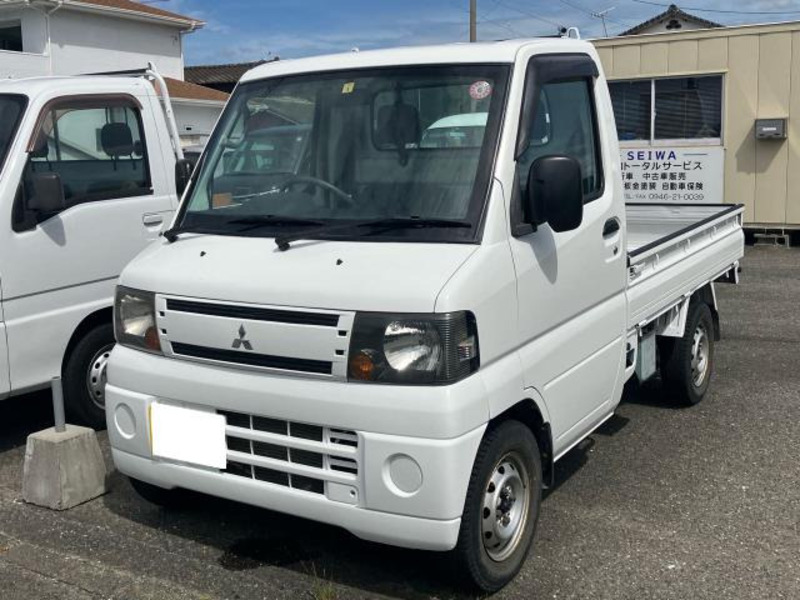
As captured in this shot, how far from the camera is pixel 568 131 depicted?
407cm

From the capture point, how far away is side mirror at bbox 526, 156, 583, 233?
134 inches

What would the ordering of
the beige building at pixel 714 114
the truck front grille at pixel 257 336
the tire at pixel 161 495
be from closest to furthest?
the truck front grille at pixel 257 336, the tire at pixel 161 495, the beige building at pixel 714 114

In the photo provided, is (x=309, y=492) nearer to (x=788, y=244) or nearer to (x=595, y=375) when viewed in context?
(x=595, y=375)

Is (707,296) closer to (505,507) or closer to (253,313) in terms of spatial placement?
(505,507)

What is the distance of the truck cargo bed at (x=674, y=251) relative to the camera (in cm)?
474

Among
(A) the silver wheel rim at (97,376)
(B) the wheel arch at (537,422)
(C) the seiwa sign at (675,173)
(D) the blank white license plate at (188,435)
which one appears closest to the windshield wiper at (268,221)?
(D) the blank white license plate at (188,435)

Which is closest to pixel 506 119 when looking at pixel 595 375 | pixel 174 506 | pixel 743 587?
pixel 595 375

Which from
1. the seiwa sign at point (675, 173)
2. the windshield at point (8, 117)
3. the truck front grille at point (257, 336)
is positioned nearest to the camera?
the truck front grille at point (257, 336)

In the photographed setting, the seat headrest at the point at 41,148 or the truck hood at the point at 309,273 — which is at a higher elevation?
the seat headrest at the point at 41,148

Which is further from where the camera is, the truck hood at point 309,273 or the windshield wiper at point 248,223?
the windshield wiper at point 248,223

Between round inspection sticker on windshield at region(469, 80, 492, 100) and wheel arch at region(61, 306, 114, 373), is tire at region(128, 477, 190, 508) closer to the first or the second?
wheel arch at region(61, 306, 114, 373)

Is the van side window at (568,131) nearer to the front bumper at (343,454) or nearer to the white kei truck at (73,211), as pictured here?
the front bumper at (343,454)

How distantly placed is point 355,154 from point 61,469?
2151 mm

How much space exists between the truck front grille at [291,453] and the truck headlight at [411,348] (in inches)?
10.1
